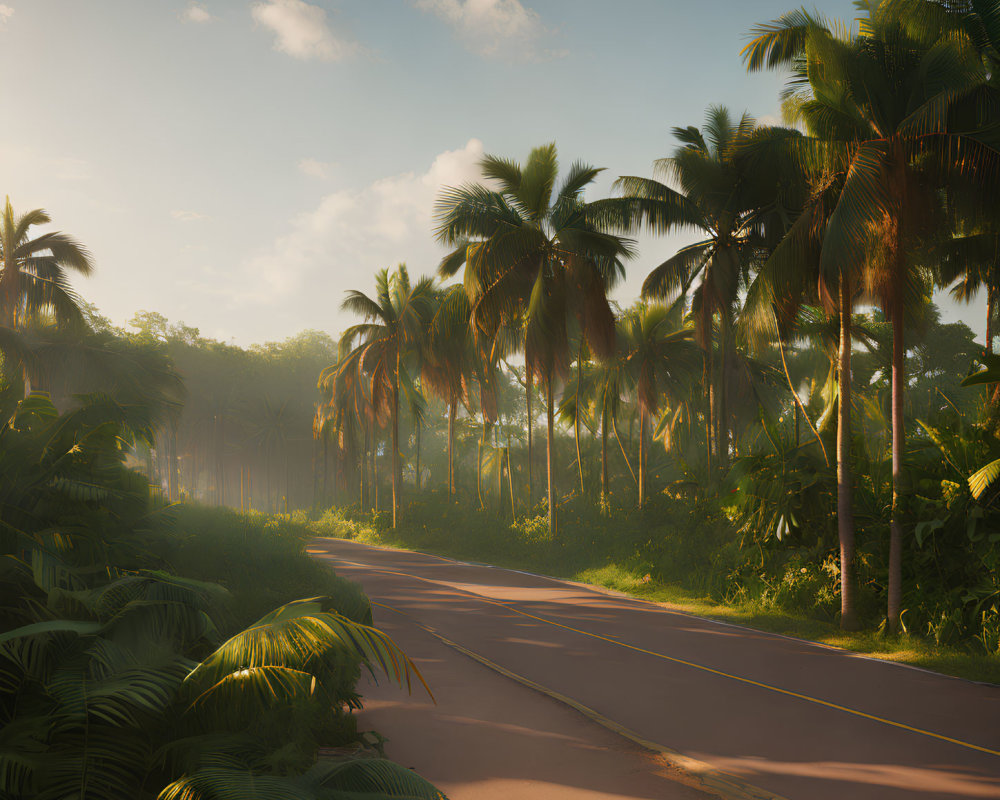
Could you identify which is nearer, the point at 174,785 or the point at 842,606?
the point at 174,785

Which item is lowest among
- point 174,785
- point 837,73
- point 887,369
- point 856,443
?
point 174,785

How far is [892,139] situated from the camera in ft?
34.5

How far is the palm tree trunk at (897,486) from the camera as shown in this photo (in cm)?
1052

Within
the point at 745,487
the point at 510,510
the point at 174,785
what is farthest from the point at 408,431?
the point at 174,785

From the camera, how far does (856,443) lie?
12781 mm

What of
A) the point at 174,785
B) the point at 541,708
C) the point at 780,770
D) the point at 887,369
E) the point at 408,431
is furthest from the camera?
the point at 408,431

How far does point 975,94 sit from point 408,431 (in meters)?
53.2

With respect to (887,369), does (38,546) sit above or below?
below

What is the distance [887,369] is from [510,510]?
15089 millimetres

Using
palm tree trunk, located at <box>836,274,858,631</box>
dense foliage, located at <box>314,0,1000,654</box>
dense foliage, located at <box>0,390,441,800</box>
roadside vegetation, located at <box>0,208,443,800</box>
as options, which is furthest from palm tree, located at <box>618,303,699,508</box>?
dense foliage, located at <box>0,390,441,800</box>

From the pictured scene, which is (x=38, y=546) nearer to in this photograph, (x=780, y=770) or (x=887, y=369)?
(x=780, y=770)

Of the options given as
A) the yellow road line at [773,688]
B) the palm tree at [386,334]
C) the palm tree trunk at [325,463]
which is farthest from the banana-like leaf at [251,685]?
the palm tree trunk at [325,463]

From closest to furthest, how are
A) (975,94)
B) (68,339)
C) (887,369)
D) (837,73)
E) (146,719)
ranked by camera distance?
(146,719) < (975,94) < (837,73) < (887,369) < (68,339)

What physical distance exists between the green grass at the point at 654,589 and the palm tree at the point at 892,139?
0.91 m
